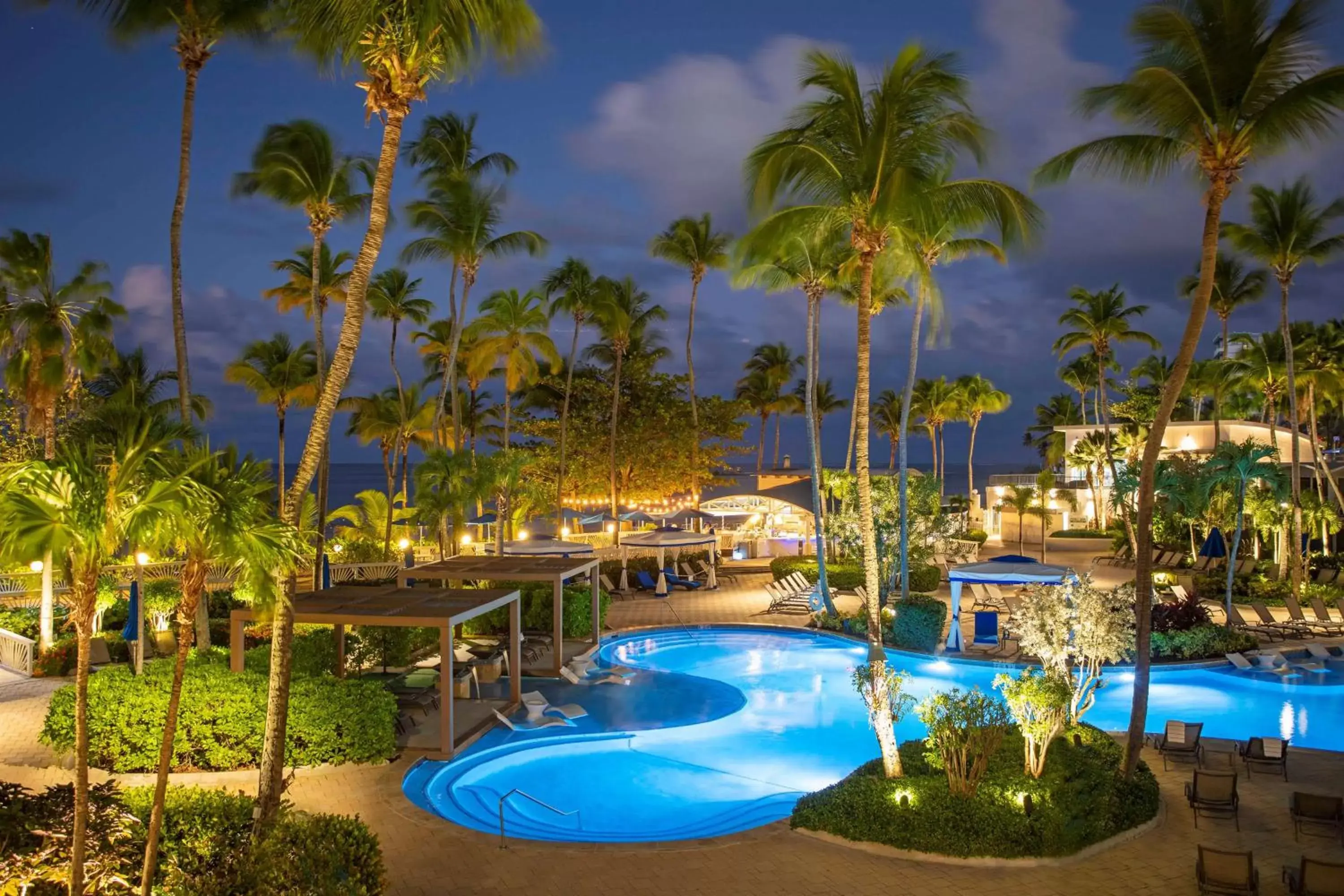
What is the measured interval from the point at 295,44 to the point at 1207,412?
74.4m

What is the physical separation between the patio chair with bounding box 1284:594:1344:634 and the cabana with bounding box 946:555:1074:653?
20.5 feet

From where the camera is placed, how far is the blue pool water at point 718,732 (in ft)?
38.8

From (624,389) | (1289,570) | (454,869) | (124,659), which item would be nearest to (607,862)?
(454,869)

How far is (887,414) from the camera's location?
6750cm

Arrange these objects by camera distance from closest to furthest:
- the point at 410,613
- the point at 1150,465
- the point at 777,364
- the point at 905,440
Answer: the point at 1150,465 < the point at 410,613 < the point at 905,440 < the point at 777,364

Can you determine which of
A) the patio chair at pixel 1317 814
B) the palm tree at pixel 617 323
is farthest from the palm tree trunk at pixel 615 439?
the patio chair at pixel 1317 814

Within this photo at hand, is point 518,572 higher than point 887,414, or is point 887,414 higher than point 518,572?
point 887,414

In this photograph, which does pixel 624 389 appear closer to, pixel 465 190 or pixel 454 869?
pixel 465 190

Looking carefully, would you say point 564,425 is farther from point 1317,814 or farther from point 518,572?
point 1317,814

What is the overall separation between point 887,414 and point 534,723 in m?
56.9

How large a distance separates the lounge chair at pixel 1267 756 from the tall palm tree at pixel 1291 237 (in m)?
14.0

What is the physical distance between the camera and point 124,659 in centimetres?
1752

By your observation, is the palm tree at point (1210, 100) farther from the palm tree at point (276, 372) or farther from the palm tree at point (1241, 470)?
the palm tree at point (276, 372)

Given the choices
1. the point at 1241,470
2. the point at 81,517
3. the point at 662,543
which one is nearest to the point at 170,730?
the point at 81,517
